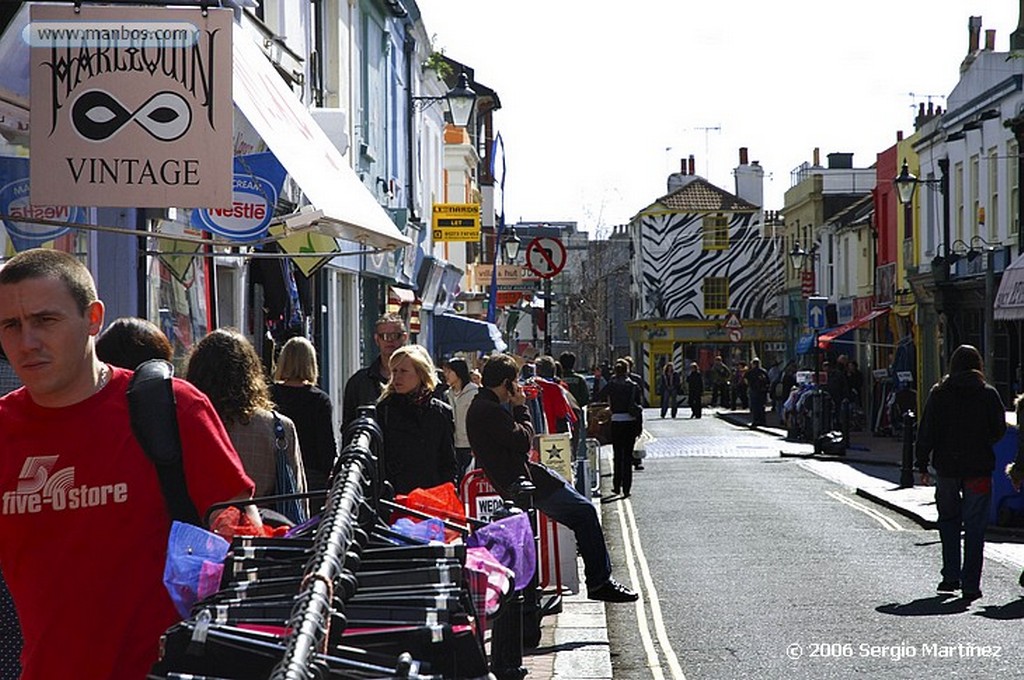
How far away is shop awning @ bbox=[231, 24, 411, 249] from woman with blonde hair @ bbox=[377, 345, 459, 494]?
2.45 feet

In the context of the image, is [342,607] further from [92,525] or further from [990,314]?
[990,314]

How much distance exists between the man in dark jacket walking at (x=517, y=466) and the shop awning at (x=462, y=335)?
18.9 m

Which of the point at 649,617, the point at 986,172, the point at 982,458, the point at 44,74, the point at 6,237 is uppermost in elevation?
the point at 986,172

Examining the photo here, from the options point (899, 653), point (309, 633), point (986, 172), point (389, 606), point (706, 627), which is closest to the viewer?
point (309, 633)

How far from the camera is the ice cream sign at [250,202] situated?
30.9 ft

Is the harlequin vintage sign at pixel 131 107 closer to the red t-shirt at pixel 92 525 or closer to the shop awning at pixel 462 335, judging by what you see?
the red t-shirt at pixel 92 525

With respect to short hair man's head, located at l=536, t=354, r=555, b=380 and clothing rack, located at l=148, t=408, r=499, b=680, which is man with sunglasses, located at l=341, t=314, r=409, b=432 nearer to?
short hair man's head, located at l=536, t=354, r=555, b=380

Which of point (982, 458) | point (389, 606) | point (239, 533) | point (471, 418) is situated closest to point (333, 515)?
point (389, 606)

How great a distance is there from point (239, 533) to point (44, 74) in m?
3.99

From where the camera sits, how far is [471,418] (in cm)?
992

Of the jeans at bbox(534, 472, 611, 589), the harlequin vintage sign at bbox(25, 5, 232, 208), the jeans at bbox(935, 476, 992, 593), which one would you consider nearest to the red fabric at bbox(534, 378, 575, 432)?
the jeans at bbox(935, 476, 992, 593)

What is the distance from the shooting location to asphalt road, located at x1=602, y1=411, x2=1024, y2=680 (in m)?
9.30

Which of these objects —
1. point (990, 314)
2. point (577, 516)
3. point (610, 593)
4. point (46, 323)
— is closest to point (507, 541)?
point (46, 323)

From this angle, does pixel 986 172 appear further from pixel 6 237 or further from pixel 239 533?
pixel 239 533
